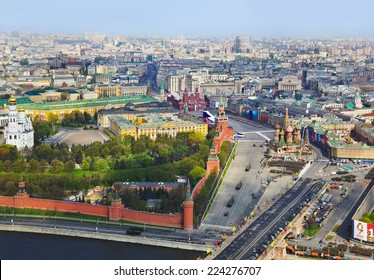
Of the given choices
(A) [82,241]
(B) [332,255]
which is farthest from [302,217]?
(A) [82,241]

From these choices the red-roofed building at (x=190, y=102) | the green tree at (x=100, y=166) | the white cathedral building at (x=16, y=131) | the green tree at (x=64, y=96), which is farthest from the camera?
the green tree at (x=64, y=96)

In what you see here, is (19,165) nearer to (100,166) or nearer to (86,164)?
(86,164)

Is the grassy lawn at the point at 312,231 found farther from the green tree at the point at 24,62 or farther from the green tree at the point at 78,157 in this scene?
the green tree at the point at 24,62

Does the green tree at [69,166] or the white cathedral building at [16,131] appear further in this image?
the white cathedral building at [16,131]

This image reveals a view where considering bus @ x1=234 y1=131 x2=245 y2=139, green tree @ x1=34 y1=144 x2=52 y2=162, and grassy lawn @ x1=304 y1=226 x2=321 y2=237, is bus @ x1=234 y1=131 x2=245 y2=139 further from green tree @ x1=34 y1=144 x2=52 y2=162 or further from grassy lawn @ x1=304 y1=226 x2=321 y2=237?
Answer: grassy lawn @ x1=304 y1=226 x2=321 y2=237

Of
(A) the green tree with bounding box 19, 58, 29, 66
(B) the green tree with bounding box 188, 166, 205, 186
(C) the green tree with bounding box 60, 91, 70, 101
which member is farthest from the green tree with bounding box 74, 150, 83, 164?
(A) the green tree with bounding box 19, 58, 29, 66

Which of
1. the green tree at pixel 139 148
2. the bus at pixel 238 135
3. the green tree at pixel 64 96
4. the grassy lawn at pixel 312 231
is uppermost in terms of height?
the grassy lawn at pixel 312 231

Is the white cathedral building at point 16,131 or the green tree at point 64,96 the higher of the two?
the white cathedral building at point 16,131

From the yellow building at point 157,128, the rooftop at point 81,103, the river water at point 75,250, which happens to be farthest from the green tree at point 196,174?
the rooftop at point 81,103

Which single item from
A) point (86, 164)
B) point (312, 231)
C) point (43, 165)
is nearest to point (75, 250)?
point (312, 231)
